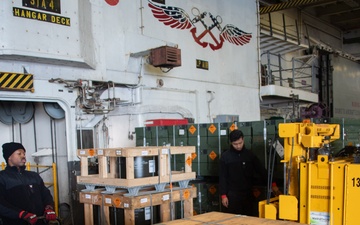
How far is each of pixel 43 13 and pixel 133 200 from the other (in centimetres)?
362

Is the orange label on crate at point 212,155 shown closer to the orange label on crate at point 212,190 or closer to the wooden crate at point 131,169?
the orange label on crate at point 212,190

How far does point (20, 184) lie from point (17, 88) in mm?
2140

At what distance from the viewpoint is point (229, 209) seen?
525cm

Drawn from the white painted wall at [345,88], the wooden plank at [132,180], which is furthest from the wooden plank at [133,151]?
the white painted wall at [345,88]

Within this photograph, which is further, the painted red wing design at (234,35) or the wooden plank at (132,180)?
the painted red wing design at (234,35)

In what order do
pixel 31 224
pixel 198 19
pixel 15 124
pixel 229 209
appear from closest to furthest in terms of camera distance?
pixel 31 224 < pixel 229 209 < pixel 15 124 < pixel 198 19

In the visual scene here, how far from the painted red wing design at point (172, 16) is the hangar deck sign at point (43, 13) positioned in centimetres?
261

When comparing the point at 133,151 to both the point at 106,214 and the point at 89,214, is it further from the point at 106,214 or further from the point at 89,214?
the point at 89,214

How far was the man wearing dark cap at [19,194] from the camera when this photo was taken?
389 centimetres

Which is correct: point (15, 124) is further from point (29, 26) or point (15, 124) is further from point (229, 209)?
point (229, 209)

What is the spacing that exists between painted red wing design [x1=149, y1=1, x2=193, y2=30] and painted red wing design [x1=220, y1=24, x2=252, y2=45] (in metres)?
1.47

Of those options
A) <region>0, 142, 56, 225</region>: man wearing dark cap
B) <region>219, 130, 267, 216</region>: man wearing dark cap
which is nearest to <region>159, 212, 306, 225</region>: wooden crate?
<region>0, 142, 56, 225</region>: man wearing dark cap

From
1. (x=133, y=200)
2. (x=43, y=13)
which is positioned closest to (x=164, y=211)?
(x=133, y=200)

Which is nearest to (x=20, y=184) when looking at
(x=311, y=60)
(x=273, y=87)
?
(x=273, y=87)
